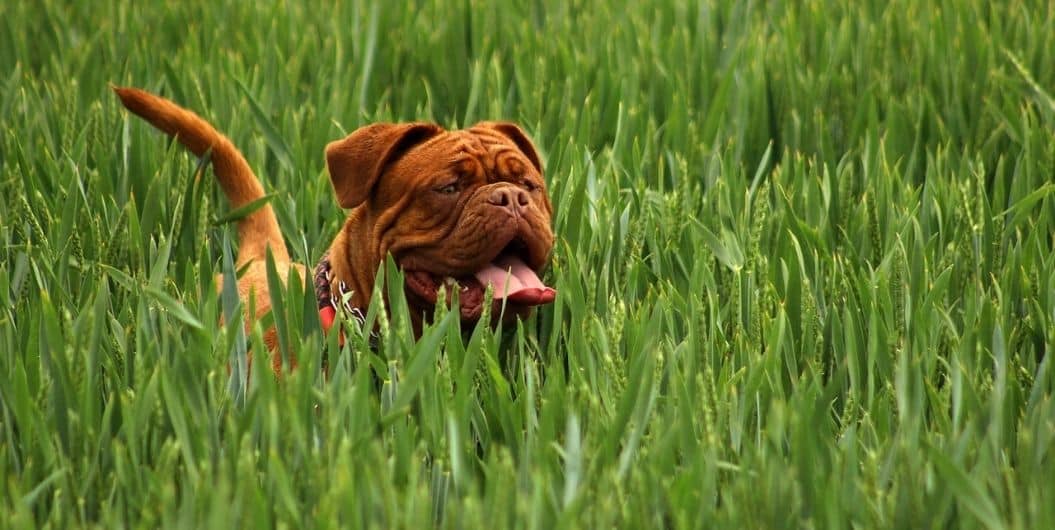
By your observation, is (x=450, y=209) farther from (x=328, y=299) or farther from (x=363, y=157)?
(x=328, y=299)

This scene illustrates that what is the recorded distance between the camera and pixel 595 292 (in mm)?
3176

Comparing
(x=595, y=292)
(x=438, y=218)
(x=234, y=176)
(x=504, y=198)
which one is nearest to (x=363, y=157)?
(x=438, y=218)

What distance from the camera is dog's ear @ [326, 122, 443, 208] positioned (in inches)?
115

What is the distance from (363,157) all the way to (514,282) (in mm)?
377

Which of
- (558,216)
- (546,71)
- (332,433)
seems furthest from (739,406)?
(546,71)

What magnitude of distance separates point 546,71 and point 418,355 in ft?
8.03

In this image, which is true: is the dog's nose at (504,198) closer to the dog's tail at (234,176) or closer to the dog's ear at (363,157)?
the dog's ear at (363,157)

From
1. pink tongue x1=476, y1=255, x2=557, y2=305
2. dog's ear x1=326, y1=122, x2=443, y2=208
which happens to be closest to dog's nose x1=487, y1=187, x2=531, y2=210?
pink tongue x1=476, y1=255, x2=557, y2=305

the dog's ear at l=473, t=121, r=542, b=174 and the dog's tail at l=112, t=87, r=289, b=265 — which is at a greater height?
the dog's ear at l=473, t=121, r=542, b=174

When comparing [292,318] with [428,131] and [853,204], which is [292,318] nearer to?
[428,131]

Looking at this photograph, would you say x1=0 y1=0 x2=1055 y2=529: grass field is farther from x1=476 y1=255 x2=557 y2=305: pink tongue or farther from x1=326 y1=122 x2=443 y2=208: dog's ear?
x1=326 y1=122 x2=443 y2=208: dog's ear

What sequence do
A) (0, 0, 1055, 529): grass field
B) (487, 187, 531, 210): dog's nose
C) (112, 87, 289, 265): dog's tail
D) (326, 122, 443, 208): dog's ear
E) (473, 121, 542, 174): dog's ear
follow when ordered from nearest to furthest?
1. (0, 0, 1055, 529): grass field
2. (487, 187, 531, 210): dog's nose
3. (326, 122, 443, 208): dog's ear
4. (473, 121, 542, 174): dog's ear
5. (112, 87, 289, 265): dog's tail

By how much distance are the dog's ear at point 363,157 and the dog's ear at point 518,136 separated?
18cm

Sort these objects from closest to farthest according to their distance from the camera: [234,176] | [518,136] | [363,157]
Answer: [363,157] → [518,136] → [234,176]
